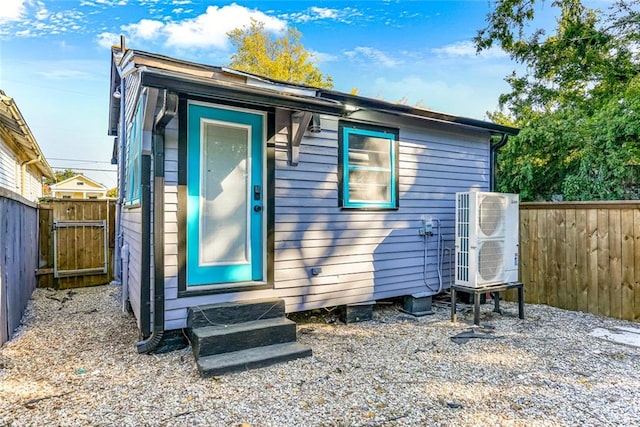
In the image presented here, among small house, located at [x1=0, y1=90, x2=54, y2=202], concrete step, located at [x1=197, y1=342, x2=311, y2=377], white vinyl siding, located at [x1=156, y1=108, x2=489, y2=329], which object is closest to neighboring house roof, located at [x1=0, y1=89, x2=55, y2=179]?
small house, located at [x1=0, y1=90, x2=54, y2=202]

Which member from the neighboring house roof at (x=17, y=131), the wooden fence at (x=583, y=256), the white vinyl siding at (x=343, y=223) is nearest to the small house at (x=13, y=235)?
the neighboring house roof at (x=17, y=131)

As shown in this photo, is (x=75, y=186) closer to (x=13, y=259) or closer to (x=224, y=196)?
(x=13, y=259)

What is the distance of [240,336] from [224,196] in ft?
4.41

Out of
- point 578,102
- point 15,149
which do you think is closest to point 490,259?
point 578,102

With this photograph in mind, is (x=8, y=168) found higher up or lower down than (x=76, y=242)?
higher up

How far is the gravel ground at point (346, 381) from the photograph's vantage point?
226 centimetres

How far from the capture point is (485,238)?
4.39 m

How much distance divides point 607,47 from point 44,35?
46.0 feet

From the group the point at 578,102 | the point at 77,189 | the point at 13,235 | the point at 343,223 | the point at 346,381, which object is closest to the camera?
the point at 346,381

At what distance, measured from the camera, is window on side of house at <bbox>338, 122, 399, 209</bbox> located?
4.40m

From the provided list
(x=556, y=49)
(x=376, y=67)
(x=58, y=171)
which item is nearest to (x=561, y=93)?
(x=556, y=49)

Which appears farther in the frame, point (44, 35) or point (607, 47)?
point (44, 35)

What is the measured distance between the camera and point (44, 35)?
382 inches

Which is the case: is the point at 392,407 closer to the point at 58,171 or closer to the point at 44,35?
the point at 44,35
